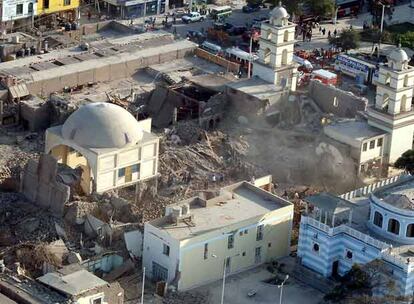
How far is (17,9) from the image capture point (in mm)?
93125

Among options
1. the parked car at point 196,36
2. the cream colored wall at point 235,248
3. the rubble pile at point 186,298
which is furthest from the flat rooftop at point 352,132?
the parked car at point 196,36

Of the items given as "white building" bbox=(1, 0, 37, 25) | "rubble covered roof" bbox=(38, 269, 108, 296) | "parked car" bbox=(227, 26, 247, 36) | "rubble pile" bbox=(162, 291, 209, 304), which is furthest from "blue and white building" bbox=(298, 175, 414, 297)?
"white building" bbox=(1, 0, 37, 25)

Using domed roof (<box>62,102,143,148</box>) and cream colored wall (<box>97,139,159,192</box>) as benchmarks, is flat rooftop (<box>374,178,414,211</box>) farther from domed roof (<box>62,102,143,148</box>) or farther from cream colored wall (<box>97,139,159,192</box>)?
domed roof (<box>62,102,143,148</box>)

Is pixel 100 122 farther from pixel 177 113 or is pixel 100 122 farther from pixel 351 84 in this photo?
pixel 351 84

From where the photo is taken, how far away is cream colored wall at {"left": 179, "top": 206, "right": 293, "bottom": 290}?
63.3m

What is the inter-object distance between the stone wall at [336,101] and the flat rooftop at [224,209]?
12686 mm

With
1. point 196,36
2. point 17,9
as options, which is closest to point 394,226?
point 196,36

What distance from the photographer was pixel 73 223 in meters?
66.9

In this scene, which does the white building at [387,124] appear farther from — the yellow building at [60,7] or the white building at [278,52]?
the yellow building at [60,7]

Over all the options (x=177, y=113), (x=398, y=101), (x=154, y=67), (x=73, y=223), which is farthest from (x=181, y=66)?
(x=73, y=223)

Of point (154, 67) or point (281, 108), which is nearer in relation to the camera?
point (281, 108)

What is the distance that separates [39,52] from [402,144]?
75.7 ft

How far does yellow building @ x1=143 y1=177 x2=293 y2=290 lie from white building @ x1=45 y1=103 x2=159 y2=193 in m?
5.11

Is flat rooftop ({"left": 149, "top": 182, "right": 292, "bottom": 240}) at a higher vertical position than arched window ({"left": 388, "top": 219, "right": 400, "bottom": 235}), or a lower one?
lower
